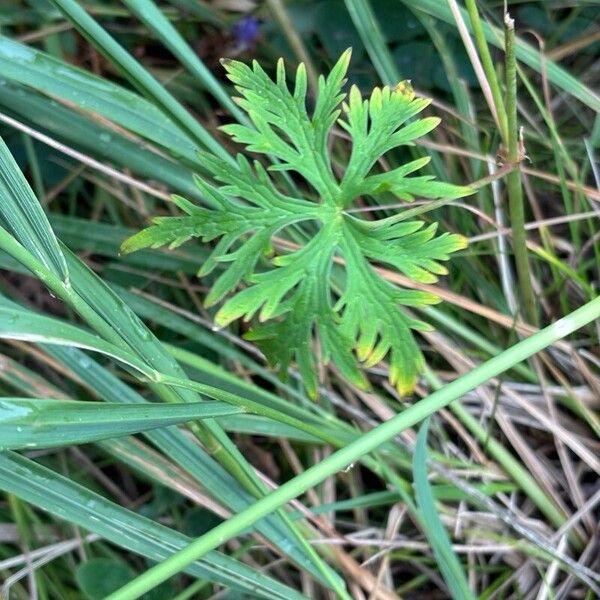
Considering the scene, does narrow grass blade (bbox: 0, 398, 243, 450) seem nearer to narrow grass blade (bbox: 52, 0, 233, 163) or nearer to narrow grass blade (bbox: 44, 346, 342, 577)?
narrow grass blade (bbox: 44, 346, 342, 577)

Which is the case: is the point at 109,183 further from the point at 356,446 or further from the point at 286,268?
the point at 356,446

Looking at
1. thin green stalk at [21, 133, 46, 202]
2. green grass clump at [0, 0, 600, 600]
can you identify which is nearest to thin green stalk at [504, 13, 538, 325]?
green grass clump at [0, 0, 600, 600]

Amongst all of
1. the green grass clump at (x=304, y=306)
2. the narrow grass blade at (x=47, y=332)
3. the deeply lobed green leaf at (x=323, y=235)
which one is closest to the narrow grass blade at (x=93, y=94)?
the green grass clump at (x=304, y=306)

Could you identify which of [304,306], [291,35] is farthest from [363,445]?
[291,35]

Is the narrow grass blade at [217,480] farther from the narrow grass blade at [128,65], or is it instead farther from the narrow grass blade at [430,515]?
the narrow grass blade at [128,65]

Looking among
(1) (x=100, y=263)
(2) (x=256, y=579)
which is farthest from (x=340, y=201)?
(1) (x=100, y=263)

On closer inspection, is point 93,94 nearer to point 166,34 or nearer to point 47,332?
point 166,34

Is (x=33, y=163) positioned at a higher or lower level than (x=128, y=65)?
lower
